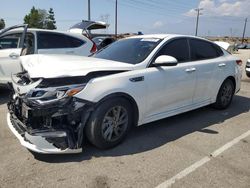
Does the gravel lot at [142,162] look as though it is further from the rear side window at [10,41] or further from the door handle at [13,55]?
the rear side window at [10,41]

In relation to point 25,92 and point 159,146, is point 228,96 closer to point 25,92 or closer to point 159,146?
point 159,146

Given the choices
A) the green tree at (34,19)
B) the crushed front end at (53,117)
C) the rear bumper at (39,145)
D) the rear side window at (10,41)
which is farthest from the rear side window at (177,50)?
the green tree at (34,19)

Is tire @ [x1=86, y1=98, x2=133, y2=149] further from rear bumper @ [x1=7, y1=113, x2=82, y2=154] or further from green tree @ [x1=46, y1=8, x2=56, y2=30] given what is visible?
green tree @ [x1=46, y1=8, x2=56, y2=30]

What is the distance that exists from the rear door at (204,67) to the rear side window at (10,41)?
422 cm

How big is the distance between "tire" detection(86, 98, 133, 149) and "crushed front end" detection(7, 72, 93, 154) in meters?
0.15

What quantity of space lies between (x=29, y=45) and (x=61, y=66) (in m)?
3.59

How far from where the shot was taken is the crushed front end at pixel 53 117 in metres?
3.36

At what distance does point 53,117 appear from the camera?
3445 mm

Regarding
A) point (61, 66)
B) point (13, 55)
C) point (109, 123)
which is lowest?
point (109, 123)

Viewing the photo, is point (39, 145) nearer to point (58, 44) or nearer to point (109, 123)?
point (109, 123)

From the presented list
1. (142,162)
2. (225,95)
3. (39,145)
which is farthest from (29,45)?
(225,95)

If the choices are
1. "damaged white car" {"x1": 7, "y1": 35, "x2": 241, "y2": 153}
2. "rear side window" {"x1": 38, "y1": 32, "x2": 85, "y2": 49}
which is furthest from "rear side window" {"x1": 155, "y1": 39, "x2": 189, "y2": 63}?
"rear side window" {"x1": 38, "y1": 32, "x2": 85, "y2": 49}

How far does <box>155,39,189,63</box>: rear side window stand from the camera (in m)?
4.71

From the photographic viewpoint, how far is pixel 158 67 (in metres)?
4.43
